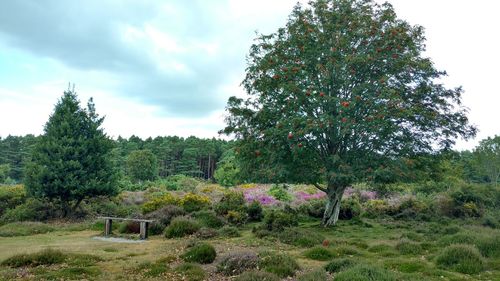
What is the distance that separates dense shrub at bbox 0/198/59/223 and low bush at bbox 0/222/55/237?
61.1 inches

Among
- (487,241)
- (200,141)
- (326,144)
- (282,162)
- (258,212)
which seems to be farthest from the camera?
(200,141)

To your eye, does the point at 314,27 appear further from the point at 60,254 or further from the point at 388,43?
the point at 60,254

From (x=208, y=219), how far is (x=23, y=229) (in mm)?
7309

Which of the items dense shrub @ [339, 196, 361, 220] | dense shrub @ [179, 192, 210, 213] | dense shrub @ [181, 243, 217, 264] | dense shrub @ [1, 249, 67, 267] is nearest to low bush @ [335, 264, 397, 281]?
dense shrub @ [181, 243, 217, 264]

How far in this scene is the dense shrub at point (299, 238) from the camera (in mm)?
12148

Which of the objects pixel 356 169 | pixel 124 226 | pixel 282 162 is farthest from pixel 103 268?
pixel 356 169

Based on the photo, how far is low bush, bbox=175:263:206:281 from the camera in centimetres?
789

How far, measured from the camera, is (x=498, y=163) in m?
55.1

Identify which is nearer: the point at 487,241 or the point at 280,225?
the point at 487,241

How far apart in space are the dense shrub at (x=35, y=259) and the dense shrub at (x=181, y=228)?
4957mm

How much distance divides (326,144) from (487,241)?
7460mm

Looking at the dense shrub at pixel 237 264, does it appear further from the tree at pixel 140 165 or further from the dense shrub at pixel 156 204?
the tree at pixel 140 165

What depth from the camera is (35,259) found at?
905 centimetres

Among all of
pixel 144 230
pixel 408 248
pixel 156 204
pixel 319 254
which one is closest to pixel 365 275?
pixel 319 254
